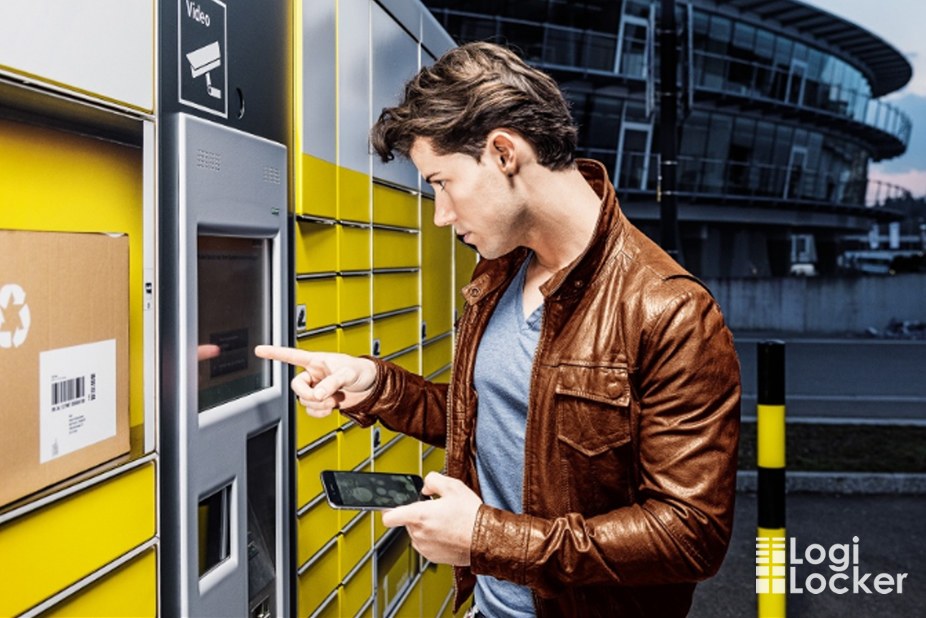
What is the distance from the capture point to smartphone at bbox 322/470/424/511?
184 cm

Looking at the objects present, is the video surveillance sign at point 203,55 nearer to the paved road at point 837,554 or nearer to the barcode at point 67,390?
the barcode at point 67,390

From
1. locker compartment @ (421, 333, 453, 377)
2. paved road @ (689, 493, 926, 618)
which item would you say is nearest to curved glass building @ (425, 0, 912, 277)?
paved road @ (689, 493, 926, 618)

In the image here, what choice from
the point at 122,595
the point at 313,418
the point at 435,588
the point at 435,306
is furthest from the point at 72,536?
the point at 435,588

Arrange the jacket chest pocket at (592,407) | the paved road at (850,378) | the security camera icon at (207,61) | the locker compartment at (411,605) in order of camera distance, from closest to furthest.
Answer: the jacket chest pocket at (592,407)
the security camera icon at (207,61)
the locker compartment at (411,605)
the paved road at (850,378)

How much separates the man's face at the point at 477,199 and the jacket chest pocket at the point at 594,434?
0.29 meters

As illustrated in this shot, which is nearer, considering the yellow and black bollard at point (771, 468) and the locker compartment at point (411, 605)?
the locker compartment at point (411, 605)

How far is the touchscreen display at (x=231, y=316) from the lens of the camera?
1.87m

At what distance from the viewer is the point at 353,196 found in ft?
8.68

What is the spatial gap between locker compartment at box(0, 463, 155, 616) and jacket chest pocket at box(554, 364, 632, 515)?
0.77 meters

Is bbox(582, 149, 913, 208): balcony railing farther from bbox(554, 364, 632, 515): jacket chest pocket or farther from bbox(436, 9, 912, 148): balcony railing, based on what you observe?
bbox(554, 364, 632, 515): jacket chest pocket

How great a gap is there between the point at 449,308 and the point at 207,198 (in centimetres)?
240

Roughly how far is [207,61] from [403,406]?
890 millimetres

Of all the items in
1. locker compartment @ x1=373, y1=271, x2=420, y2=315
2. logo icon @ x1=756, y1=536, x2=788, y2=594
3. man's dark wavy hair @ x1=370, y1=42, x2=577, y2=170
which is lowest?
logo icon @ x1=756, y1=536, x2=788, y2=594

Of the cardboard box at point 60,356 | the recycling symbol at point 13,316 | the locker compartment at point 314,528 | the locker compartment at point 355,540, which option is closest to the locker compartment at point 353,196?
the locker compartment at point 314,528
